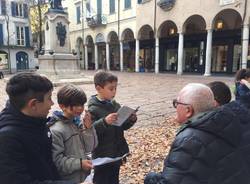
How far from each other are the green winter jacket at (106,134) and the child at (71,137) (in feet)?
1.54

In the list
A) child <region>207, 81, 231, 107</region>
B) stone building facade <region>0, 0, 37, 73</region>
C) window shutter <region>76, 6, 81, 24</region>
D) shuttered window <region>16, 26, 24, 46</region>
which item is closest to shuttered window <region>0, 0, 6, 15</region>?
stone building facade <region>0, 0, 37, 73</region>

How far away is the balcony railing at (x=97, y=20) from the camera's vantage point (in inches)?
1296

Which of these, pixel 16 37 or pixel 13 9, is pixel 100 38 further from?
pixel 13 9

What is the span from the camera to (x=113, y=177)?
2.76m

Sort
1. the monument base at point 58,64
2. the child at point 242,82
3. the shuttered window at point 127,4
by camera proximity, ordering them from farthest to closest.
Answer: the shuttered window at point 127,4 < the monument base at point 58,64 < the child at point 242,82

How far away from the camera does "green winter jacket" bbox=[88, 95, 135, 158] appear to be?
8.52ft

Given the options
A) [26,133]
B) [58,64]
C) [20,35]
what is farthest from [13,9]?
[26,133]

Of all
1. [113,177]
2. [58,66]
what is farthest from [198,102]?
[58,66]

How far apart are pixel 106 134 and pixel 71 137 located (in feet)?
2.28

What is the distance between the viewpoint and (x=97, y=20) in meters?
33.5

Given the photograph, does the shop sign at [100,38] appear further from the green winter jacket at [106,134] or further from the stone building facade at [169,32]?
the green winter jacket at [106,134]

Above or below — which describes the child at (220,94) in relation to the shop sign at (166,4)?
below

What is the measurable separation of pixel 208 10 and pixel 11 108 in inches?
832

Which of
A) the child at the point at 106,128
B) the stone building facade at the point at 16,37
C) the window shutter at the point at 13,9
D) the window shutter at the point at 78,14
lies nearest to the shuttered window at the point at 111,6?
the window shutter at the point at 78,14
